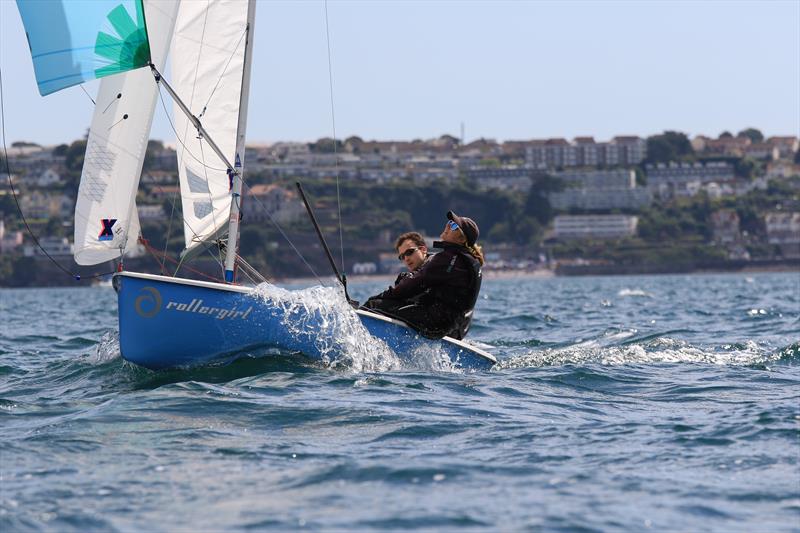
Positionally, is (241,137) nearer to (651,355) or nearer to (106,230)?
(106,230)

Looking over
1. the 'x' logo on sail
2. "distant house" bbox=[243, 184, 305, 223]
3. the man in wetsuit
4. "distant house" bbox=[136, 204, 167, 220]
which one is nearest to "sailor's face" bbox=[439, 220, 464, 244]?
the man in wetsuit

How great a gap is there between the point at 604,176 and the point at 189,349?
566 ft

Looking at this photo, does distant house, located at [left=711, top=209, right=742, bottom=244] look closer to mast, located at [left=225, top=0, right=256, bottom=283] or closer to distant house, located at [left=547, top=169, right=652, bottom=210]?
distant house, located at [left=547, top=169, right=652, bottom=210]

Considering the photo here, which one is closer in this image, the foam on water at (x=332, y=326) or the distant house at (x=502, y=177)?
the foam on water at (x=332, y=326)

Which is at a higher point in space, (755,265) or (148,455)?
(148,455)

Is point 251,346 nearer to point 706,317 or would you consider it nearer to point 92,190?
point 92,190

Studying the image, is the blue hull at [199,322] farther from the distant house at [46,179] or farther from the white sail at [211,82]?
the distant house at [46,179]

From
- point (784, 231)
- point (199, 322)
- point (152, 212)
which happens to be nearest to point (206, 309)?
point (199, 322)

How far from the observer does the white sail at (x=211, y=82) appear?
437 inches

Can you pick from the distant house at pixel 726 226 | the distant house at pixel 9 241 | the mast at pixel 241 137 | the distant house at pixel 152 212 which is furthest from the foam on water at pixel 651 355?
the distant house at pixel 726 226

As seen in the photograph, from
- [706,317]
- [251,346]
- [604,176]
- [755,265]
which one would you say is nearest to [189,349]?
[251,346]

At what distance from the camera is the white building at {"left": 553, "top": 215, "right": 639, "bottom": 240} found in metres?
153

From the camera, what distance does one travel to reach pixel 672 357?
1291 cm

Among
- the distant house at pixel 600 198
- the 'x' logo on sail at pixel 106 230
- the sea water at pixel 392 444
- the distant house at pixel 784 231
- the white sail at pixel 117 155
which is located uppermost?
the white sail at pixel 117 155
